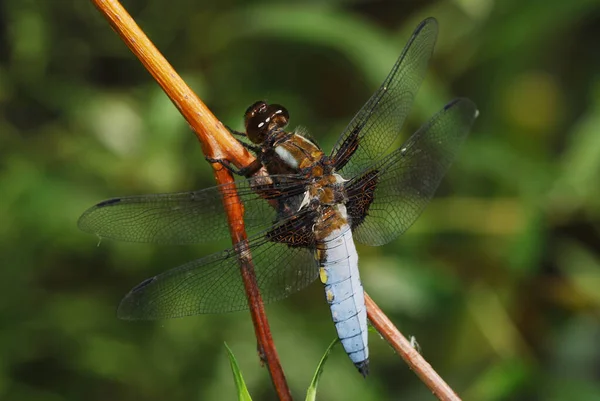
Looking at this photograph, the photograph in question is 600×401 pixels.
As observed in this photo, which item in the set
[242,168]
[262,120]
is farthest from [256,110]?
[242,168]

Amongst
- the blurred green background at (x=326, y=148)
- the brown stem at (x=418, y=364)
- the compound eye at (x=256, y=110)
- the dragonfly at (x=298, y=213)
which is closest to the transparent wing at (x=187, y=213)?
the dragonfly at (x=298, y=213)

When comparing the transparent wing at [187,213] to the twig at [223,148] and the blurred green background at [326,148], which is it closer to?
the twig at [223,148]

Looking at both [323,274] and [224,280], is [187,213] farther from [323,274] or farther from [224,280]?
[323,274]

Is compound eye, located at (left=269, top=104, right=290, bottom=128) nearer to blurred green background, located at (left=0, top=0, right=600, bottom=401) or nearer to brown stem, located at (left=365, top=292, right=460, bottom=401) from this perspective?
blurred green background, located at (left=0, top=0, right=600, bottom=401)

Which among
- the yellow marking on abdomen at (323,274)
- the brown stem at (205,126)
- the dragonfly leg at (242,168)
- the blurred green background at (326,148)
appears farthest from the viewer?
the blurred green background at (326,148)

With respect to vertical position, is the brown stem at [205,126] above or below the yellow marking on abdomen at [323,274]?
above

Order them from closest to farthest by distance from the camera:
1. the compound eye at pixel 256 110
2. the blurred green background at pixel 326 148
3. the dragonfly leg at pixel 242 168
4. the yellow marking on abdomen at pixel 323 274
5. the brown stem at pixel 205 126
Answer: the brown stem at pixel 205 126 → the dragonfly leg at pixel 242 168 → the yellow marking on abdomen at pixel 323 274 → the compound eye at pixel 256 110 → the blurred green background at pixel 326 148
